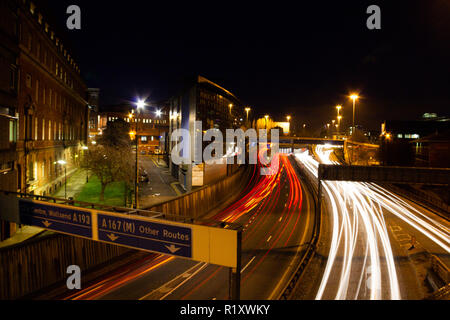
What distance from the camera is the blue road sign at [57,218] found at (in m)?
10.1

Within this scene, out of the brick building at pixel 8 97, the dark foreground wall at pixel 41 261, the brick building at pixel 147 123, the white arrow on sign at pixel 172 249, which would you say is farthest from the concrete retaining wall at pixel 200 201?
the brick building at pixel 147 123

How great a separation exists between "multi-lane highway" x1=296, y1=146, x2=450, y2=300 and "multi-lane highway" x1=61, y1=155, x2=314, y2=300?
2.22 metres

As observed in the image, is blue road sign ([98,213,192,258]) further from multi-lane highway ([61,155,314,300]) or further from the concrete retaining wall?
the concrete retaining wall

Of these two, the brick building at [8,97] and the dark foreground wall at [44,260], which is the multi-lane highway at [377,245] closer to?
the dark foreground wall at [44,260]

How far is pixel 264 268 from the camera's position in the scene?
16.1m

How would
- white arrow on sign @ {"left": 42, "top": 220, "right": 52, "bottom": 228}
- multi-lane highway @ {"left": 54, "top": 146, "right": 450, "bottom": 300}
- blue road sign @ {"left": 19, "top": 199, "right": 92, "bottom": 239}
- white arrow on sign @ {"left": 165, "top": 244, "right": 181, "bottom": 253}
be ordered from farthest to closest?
multi-lane highway @ {"left": 54, "top": 146, "right": 450, "bottom": 300}, white arrow on sign @ {"left": 42, "top": 220, "right": 52, "bottom": 228}, blue road sign @ {"left": 19, "top": 199, "right": 92, "bottom": 239}, white arrow on sign @ {"left": 165, "top": 244, "right": 181, "bottom": 253}

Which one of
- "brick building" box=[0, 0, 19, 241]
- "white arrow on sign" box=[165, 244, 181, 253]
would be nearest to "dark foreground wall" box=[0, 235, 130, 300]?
"white arrow on sign" box=[165, 244, 181, 253]

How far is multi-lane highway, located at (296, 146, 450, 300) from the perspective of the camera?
14422 mm

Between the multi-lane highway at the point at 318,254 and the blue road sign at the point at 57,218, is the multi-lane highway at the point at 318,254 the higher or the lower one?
the lower one

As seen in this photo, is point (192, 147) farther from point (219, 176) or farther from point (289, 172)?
point (289, 172)

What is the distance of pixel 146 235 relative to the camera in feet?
29.9

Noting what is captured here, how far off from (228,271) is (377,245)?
12146mm

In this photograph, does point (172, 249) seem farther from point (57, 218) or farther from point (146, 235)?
point (57, 218)

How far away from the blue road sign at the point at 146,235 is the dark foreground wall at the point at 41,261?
3.49m
